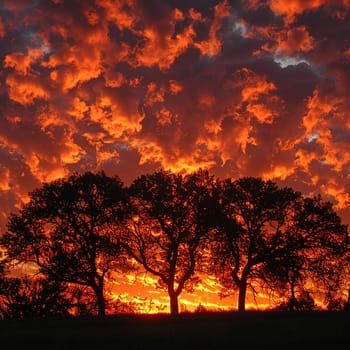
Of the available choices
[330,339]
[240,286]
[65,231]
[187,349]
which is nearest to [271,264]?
[240,286]

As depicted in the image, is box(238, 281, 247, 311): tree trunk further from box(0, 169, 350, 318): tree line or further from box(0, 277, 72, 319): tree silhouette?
box(0, 277, 72, 319): tree silhouette

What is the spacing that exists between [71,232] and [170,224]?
10761mm

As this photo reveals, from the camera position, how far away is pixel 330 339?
50.9 feet

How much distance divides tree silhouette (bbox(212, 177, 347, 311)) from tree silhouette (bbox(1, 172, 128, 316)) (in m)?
12.0

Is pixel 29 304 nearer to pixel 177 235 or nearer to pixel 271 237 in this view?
pixel 177 235

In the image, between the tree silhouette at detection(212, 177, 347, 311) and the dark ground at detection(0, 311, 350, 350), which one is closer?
the dark ground at detection(0, 311, 350, 350)

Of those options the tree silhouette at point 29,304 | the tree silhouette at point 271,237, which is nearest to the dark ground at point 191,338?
the tree silhouette at point 29,304

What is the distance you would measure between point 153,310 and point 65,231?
43.0ft

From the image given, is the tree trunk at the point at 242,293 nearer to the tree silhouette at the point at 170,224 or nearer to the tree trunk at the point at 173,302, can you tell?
the tree silhouette at the point at 170,224

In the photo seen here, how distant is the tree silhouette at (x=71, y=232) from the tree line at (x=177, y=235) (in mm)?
107

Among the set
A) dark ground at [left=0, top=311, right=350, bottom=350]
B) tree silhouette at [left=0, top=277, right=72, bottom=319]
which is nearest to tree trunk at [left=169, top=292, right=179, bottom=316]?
tree silhouette at [left=0, top=277, right=72, bottom=319]

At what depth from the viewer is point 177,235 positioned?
45750mm

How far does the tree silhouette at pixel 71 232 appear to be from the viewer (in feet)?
145

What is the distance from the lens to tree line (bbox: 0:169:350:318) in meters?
43.6
